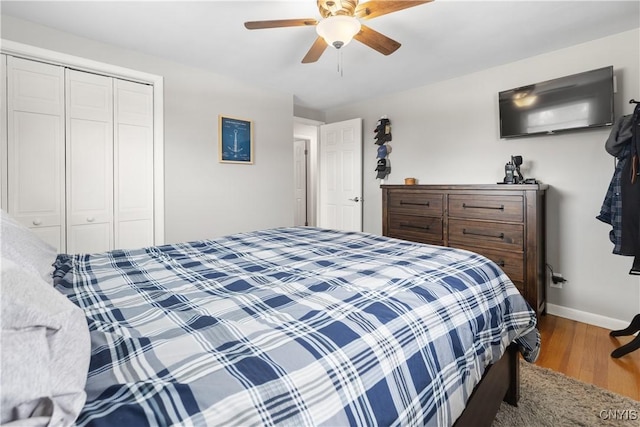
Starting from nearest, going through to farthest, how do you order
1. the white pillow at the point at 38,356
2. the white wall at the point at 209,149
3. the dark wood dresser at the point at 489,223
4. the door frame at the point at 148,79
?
1. the white pillow at the point at 38,356
2. the door frame at the point at 148,79
3. the dark wood dresser at the point at 489,223
4. the white wall at the point at 209,149

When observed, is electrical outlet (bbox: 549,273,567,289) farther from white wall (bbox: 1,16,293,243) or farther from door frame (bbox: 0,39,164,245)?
door frame (bbox: 0,39,164,245)

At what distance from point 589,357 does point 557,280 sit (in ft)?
2.77

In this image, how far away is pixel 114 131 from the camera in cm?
273

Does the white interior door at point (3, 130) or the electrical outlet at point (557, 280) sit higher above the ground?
the white interior door at point (3, 130)

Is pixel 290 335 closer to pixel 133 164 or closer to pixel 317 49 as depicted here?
pixel 317 49

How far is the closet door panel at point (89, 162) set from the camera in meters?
2.54

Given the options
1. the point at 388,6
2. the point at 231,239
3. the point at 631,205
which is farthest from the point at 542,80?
the point at 231,239

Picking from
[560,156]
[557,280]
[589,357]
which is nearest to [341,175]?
[560,156]

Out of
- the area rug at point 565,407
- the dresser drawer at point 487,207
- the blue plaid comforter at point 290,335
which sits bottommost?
the area rug at point 565,407

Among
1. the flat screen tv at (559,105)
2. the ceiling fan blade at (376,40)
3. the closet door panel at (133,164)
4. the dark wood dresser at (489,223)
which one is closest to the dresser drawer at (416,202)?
the dark wood dresser at (489,223)

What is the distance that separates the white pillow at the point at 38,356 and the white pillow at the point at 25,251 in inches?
15.4

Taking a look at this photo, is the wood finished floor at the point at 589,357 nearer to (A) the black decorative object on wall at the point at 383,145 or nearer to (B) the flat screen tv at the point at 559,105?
(B) the flat screen tv at the point at 559,105

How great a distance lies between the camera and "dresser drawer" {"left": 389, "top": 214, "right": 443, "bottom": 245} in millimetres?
3092

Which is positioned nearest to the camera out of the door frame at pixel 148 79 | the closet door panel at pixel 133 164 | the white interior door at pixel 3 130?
the white interior door at pixel 3 130
